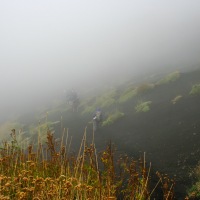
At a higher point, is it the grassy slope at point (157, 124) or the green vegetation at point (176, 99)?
the green vegetation at point (176, 99)

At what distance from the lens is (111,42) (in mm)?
92188

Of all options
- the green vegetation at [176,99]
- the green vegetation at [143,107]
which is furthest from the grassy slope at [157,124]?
the green vegetation at [143,107]

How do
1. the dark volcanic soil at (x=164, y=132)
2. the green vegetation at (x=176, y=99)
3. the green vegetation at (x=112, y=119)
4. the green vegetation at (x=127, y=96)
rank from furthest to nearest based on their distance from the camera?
the green vegetation at (x=127, y=96) → the green vegetation at (x=112, y=119) → the green vegetation at (x=176, y=99) → the dark volcanic soil at (x=164, y=132)

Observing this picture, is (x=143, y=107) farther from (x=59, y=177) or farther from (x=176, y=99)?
Result: (x=59, y=177)

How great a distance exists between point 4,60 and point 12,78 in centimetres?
3984

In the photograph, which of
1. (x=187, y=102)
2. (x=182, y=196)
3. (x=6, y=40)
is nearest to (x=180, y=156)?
(x=182, y=196)

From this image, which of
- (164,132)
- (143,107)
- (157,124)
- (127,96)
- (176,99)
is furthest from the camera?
(127,96)

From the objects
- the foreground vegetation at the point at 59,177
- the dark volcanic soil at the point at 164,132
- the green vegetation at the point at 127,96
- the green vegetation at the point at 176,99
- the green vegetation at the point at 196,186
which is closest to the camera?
the foreground vegetation at the point at 59,177

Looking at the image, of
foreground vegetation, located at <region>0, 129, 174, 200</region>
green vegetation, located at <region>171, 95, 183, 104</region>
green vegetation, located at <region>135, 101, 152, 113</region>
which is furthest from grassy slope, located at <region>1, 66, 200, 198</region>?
foreground vegetation, located at <region>0, 129, 174, 200</region>

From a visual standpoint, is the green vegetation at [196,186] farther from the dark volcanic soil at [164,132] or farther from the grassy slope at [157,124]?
the grassy slope at [157,124]

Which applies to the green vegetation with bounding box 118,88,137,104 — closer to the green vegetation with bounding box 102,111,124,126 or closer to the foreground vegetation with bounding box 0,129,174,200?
the green vegetation with bounding box 102,111,124,126

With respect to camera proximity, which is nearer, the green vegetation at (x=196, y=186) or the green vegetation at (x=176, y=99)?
the green vegetation at (x=196, y=186)

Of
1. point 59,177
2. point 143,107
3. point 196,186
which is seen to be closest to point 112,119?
point 143,107

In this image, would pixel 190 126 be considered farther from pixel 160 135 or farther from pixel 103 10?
pixel 103 10
